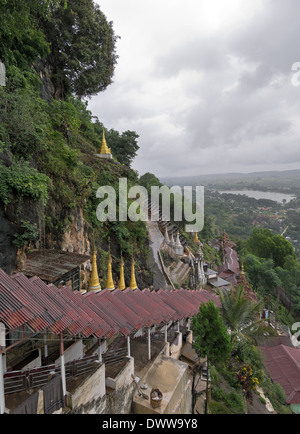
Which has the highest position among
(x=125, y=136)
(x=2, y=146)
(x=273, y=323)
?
(x=125, y=136)

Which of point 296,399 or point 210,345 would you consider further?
point 296,399

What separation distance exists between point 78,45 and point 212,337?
20271mm

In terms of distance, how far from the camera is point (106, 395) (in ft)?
18.3

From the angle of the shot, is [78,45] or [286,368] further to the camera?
[286,368]

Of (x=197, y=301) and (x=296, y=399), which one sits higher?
(x=197, y=301)

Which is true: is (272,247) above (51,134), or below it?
below

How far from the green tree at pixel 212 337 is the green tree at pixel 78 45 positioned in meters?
18.6

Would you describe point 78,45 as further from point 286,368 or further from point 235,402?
point 286,368

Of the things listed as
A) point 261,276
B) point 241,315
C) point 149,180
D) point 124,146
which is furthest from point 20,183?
point 149,180

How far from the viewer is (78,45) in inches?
627

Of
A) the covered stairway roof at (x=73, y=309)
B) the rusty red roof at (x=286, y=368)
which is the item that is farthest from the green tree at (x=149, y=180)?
the covered stairway roof at (x=73, y=309)

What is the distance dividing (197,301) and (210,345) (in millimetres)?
5237

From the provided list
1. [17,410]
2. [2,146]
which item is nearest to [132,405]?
[17,410]
